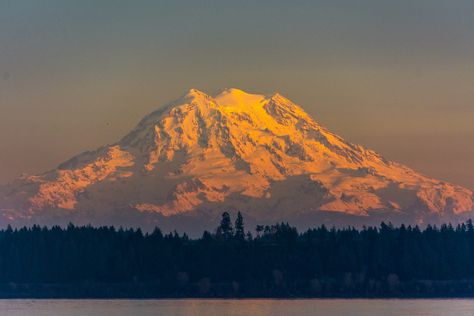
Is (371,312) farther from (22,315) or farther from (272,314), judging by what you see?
(22,315)

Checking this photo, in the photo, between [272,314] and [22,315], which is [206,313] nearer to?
[272,314]

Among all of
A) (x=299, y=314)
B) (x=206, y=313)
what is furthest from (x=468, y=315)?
(x=206, y=313)

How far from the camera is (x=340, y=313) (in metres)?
199

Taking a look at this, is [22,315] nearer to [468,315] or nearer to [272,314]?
[272,314]

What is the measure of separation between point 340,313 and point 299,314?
5930 millimetres

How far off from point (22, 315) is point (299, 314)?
34967 millimetres

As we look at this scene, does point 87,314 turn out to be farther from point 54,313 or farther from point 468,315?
point 468,315

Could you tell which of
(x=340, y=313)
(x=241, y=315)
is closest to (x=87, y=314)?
(x=241, y=315)

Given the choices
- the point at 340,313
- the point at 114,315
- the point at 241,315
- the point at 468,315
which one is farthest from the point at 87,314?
the point at 468,315

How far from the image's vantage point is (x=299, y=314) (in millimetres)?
196125

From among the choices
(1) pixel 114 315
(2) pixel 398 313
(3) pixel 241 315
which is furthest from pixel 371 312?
(1) pixel 114 315

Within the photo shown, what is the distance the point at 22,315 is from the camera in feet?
637

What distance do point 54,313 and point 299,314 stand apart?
103 feet

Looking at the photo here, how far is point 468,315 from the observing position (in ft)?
627
